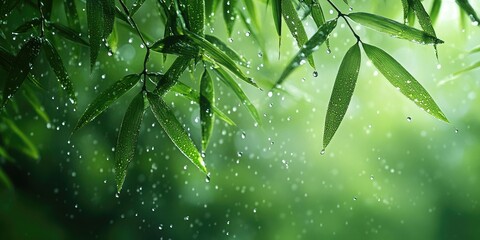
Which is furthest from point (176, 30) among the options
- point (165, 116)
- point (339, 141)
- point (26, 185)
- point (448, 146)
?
point (448, 146)

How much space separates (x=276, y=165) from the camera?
4508 millimetres

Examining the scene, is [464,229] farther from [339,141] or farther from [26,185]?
[26,185]

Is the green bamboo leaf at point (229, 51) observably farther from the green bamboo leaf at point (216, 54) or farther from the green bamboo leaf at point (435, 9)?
the green bamboo leaf at point (435, 9)

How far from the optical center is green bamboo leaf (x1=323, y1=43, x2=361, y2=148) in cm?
92

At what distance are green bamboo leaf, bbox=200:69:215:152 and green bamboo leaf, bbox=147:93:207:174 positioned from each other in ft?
0.18

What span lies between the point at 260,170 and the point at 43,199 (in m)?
1.51

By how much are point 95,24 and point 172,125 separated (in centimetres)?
21

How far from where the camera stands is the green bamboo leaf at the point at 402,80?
3.09ft

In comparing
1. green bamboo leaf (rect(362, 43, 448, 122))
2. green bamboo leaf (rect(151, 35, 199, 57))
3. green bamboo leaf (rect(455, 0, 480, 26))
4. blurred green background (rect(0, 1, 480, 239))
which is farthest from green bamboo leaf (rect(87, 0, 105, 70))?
blurred green background (rect(0, 1, 480, 239))

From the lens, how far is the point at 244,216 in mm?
4277

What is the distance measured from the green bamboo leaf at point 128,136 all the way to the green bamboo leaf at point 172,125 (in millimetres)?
22

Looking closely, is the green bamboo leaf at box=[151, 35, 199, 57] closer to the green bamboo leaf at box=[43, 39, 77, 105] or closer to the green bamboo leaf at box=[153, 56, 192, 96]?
the green bamboo leaf at box=[153, 56, 192, 96]

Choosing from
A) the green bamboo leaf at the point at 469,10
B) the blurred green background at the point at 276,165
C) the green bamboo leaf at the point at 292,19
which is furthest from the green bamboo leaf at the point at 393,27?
the blurred green background at the point at 276,165

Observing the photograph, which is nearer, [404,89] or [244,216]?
[404,89]
